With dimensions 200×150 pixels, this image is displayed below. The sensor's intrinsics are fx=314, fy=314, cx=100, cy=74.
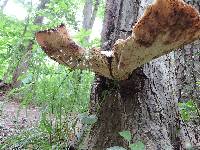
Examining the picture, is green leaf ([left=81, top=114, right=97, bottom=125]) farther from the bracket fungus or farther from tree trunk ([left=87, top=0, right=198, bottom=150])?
the bracket fungus

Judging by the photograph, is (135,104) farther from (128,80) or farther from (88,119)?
(88,119)

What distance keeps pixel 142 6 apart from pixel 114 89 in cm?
A: 54

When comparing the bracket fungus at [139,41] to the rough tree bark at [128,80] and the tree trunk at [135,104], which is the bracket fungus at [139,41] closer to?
the rough tree bark at [128,80]

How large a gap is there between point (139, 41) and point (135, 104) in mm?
527

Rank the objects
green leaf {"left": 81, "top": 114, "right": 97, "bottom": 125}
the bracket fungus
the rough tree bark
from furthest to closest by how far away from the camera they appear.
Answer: green leaf {"left": 81, "top": 114, "right": 97, "bottom": 125} < the rough tree bark < the bracket fungus

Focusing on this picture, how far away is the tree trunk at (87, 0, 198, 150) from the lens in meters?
1.79

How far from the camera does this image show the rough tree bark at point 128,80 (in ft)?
4.92

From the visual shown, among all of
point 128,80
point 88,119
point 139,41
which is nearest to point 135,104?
point 128,80

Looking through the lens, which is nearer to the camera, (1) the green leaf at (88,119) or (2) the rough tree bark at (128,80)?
(2) the rough tree bark at (128,80)

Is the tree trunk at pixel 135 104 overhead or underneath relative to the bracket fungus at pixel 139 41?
underneath

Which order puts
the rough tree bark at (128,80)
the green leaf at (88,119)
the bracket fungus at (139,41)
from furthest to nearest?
1. the green leaf at (88,119)
2. the rough tree bark at (128,80)
3. the bracket fungus at (139,41)

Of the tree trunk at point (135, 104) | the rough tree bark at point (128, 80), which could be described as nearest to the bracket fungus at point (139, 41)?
the rough tree bark at point (128, 80)

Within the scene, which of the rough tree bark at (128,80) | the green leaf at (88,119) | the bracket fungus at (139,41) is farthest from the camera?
the green leaf at (88,119)

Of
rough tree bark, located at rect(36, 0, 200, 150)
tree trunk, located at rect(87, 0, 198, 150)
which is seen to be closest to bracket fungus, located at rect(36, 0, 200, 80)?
rough tree bark, located at rect(36, 0, 200, 150)
